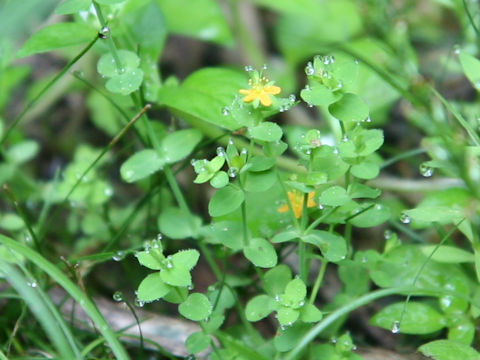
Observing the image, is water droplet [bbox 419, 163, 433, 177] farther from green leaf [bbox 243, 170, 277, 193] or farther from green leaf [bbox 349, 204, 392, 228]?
green leaf [bbox 243, 170, 277, 193]

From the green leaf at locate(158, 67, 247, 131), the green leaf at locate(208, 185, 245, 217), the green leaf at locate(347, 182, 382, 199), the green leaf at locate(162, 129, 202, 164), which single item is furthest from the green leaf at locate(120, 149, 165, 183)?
the green leaf at locate(347, 182, 382, 199)

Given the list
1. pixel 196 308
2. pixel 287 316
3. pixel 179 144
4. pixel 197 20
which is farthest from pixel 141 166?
pixel 197 20

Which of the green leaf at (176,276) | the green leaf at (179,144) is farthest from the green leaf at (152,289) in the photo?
the green leaf at (179,144)

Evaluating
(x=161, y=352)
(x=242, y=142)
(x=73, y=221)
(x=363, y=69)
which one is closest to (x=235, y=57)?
(x=363, y=69)

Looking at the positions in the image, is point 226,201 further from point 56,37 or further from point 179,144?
point 56,37

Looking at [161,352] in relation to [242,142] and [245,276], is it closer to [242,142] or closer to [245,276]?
[245,276]

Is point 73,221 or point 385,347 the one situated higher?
point 73,221
